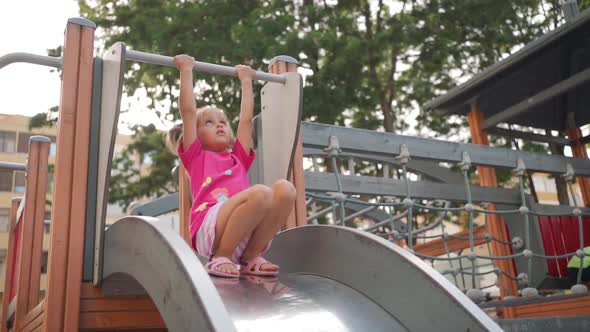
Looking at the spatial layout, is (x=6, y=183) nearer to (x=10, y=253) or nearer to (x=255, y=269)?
(x=10, y=253)

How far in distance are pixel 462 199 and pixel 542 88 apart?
5.54 feet

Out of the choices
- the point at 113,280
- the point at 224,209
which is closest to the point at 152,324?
the point at 113,280

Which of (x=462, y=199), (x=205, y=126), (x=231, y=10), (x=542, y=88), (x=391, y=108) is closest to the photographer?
(x=205, y=126)

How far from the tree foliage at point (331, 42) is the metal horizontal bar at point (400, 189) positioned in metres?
4.41

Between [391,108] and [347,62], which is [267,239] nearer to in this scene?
[347,62]

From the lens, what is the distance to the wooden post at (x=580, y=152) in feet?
17.3

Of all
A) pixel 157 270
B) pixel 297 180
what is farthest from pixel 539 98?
pixel 157 270

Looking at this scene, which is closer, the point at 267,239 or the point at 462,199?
the point at 267,239

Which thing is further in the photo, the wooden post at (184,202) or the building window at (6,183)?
the building window at (6,183)

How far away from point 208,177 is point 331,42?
655cm

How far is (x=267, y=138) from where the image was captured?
2.71m

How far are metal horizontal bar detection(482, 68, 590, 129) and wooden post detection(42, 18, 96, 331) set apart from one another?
12.3ft

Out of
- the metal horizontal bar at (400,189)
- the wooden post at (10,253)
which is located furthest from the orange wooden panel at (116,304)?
the wooden post at (10,253)

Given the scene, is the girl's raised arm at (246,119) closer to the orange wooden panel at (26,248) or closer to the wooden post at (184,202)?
the wooden post at (184,202)
